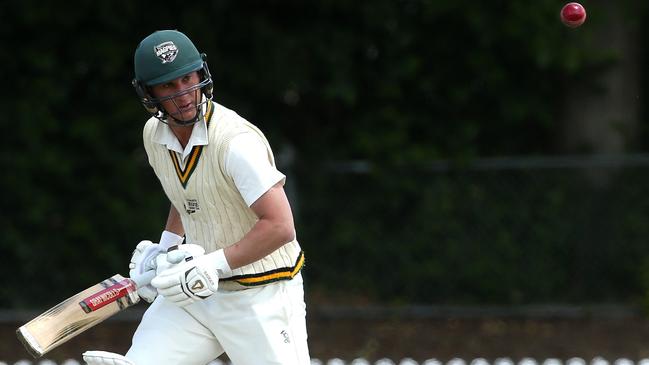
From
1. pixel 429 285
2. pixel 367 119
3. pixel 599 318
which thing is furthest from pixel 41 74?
pixel 599 318

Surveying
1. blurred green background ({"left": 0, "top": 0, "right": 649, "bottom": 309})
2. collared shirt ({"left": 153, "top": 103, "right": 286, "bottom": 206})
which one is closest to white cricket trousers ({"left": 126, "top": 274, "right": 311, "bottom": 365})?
collared shirt ({"left": 153, "top": 103, "right": 286, "bottom": 206})

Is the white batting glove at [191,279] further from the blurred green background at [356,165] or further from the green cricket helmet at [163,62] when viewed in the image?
the blurred green background at [356,165]

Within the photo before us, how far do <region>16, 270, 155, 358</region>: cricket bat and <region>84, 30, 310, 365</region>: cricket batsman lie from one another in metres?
0.06

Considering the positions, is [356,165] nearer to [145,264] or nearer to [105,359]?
[145,264]

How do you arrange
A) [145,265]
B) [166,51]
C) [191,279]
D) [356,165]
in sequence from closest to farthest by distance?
[191,279]
[166,51]
[145,265]
[356,165]

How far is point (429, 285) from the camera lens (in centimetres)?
681

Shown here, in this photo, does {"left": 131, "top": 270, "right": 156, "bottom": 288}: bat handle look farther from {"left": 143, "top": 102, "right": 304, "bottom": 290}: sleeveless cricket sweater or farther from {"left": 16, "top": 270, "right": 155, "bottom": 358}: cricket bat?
{"left": 143, "top": 102, "right": 304, "bottom": 290}: sleeveless cricket sweater

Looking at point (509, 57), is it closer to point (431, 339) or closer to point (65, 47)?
point (431, 339)

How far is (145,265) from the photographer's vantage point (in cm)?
353

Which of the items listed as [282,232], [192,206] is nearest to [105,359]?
[192,206]

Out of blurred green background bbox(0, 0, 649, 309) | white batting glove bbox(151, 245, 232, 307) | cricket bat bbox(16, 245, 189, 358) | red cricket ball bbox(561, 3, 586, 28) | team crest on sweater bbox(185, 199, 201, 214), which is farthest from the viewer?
blurred green background bbox(0, 0, 649, 309)

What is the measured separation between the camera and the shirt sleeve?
3242mm

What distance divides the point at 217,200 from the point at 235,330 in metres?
0.39

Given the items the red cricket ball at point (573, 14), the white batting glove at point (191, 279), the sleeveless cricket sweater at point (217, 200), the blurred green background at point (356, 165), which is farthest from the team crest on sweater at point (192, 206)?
the blurred green background at point (356, 165)
